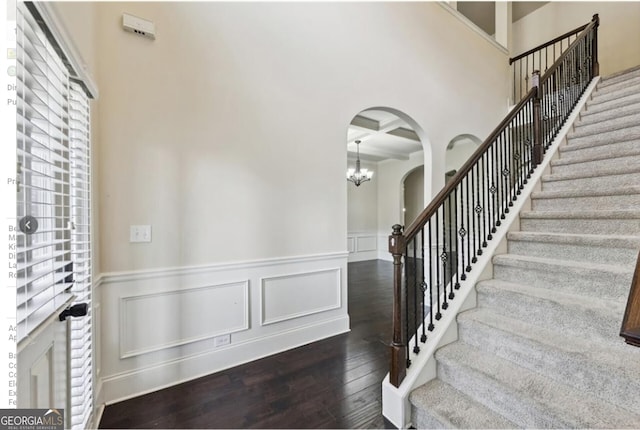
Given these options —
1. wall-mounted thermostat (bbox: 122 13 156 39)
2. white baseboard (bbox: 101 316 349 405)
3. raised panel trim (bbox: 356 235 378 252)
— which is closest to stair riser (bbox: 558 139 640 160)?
white baseboard (bbox: 101 316 349 405)

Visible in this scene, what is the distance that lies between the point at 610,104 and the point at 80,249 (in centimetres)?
520

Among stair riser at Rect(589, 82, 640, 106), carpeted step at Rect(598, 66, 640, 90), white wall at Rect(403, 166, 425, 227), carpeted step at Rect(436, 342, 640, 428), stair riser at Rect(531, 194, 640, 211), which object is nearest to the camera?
carpeted step at Rect(436, 342, 640, 428)

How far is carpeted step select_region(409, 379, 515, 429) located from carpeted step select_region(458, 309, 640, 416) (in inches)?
13.5

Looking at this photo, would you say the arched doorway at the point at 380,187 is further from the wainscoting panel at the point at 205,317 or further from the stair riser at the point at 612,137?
the wainscoting panel at the point at 205,317

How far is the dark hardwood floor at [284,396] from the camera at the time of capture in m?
1.70

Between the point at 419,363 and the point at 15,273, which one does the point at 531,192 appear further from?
the point at 15,273

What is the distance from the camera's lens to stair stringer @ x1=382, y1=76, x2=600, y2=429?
64.3 inches

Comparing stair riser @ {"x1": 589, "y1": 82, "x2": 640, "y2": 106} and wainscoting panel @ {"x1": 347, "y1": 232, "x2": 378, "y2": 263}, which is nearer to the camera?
stair riser @ {"x1": 589, "y1": 82, "x2": 640, "y2": 106}

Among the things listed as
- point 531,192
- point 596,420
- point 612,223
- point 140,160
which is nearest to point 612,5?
point 531,192

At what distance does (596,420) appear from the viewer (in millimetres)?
1192

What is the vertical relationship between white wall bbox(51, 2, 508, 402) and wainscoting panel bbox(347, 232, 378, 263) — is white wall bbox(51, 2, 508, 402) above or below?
above

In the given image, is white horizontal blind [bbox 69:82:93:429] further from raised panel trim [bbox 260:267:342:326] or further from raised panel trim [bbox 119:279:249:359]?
raised panel trim [bbox 260:267:342:326]

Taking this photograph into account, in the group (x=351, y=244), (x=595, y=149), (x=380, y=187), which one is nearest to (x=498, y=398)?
(x=595, y=149)

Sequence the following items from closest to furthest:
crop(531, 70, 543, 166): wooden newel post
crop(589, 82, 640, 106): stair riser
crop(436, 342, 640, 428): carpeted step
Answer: crop(436, 342, 640, 428): carpeted step → crop(531, 70, 543, 166): wooden newel post → crop(589, 82, 640, 106): stair riser
